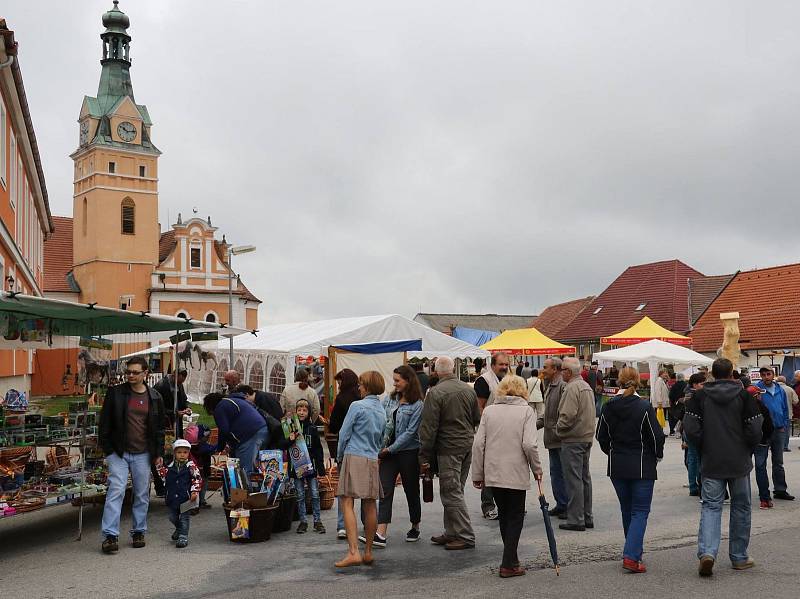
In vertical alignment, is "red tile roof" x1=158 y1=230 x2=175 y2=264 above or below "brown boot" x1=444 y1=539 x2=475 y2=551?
above

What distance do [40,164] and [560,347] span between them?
1626 cm

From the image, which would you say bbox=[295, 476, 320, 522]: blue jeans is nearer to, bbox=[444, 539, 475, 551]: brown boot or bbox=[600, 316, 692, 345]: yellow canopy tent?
bbox=[444, 539, 475, 551]: brown boot

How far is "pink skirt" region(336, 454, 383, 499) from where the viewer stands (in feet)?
26.0

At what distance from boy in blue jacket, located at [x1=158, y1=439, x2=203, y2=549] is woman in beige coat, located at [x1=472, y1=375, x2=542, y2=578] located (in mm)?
3037

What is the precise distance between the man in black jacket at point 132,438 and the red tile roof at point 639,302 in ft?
126

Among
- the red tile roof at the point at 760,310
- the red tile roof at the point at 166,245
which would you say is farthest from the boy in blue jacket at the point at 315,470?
the red tile roof at the point at 166,245

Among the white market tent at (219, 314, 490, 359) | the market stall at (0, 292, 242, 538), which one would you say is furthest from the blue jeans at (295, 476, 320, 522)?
the white market tent at (219, 314, 490, 359)

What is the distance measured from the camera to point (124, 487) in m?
8.80

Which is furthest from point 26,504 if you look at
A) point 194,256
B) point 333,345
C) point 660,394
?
point 194,256

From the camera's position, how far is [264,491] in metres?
9.33

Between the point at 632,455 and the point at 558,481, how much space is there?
110 inches

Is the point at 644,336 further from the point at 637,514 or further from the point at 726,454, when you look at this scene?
the point at 637,514

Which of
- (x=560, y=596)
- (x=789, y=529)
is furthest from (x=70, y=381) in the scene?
(x=789, y=529)

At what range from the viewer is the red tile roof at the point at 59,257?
194 ft
